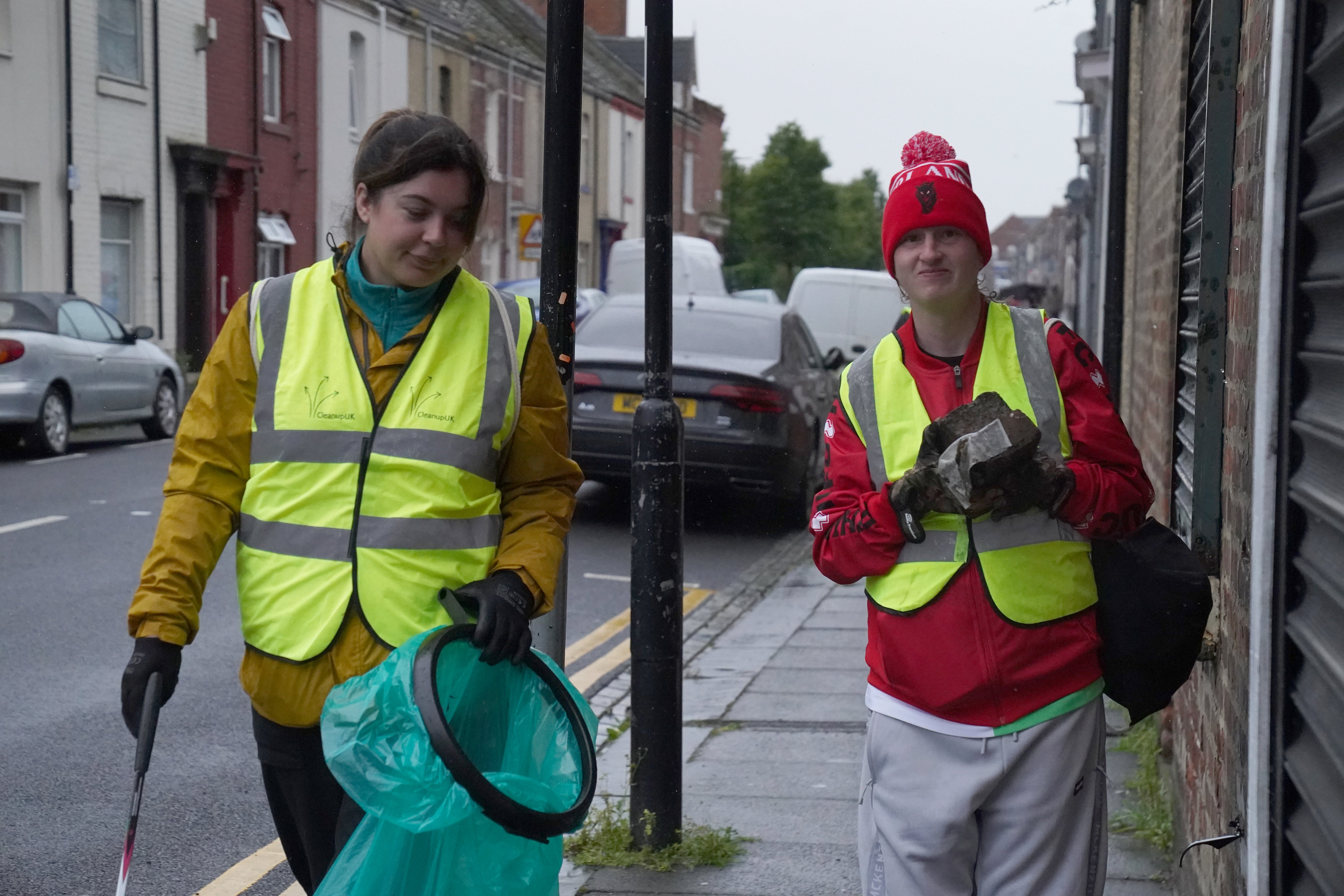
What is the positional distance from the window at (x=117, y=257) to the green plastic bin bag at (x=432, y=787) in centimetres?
2209

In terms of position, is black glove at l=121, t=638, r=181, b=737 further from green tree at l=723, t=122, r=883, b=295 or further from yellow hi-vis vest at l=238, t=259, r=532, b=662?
green tree at l=723, t=122, r=883, b=295

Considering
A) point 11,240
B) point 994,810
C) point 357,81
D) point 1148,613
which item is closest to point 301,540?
point 994,810

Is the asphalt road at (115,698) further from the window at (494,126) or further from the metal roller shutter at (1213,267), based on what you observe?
the window at (494,126)

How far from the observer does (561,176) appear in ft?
13.3

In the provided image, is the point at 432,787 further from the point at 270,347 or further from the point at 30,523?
the point at 30,523

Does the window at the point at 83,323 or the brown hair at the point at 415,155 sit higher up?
the brown hair at the point at 415,155

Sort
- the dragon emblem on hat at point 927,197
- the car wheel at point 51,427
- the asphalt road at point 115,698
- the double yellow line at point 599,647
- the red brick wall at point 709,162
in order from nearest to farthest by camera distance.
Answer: the dragon emblem on hat at point 927,197, the asphalt road at point 115,698, the double yellow line at point 599,647, the car wheel at point 51,427, the red brick wall at point 709,162

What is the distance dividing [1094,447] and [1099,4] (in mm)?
16062

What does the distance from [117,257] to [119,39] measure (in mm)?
3122

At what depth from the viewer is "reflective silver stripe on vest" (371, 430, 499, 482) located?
8.64 feet

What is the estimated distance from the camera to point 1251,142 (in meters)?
2.85

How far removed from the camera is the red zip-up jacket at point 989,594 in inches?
104

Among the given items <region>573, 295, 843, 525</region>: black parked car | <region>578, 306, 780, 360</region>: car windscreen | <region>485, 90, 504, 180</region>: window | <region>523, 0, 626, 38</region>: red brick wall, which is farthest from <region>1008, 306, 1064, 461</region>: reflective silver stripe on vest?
<region>523, 0, 626, 38</region>: red brick wall

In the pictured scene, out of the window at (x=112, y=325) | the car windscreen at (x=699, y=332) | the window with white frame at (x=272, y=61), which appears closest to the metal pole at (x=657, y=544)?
the car windscreen at (x=699, y=332)
